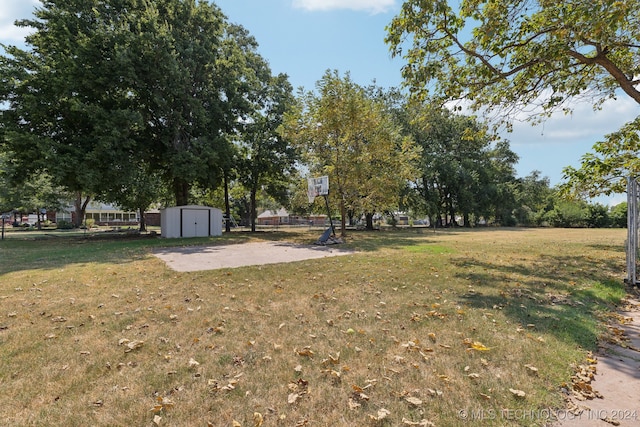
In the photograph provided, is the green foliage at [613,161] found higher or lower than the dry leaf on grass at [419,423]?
higher

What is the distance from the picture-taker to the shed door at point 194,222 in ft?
64.9

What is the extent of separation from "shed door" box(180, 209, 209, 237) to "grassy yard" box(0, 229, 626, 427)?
12991mm

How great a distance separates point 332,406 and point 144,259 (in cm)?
966

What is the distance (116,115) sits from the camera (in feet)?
53.8

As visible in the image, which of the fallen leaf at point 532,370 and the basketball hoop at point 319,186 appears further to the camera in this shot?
the basketball hoop at point 319,186

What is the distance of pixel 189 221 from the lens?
65.6 feet

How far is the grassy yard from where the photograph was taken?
8.10 feet

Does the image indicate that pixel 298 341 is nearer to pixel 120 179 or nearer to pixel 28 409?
pixel 28 409

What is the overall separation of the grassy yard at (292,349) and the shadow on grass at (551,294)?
0.04 metres

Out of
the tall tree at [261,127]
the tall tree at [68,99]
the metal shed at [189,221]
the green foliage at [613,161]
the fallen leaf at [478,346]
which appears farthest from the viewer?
the tall tree at [261,127]

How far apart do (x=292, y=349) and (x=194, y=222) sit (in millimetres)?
18333

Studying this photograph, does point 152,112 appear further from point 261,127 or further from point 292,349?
point 292,349

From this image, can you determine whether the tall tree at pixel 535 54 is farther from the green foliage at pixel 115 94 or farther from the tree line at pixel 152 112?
Result: the green foliage at pixel 115 94

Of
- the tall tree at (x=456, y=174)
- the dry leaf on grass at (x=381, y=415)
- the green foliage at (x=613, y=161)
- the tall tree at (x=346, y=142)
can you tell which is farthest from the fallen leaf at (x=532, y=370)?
the tall tree at (x=456, y=174)
